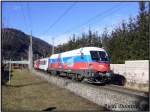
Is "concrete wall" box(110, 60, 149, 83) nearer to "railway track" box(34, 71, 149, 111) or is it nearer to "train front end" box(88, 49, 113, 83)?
"train front end" box(88, 49, 113, 83)

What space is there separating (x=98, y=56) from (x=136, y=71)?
3349 mm

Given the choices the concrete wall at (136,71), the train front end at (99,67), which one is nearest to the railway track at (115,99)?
the concrete wall at (136,71)

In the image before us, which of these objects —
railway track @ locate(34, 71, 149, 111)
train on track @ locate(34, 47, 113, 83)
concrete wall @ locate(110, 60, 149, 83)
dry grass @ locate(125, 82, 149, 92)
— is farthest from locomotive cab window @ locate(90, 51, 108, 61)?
railway track @ locate(34, 71, 149, 111)

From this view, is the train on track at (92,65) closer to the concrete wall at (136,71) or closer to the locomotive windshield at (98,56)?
the locomotive windshield at (98,56)

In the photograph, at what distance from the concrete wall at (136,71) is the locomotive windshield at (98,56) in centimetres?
224

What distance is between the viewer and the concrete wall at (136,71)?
30.1 meters

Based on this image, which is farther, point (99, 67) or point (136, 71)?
point (99, 67)

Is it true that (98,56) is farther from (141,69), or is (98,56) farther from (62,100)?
(62,100)

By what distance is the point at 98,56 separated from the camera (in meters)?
32.8

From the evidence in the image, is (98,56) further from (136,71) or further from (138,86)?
(138,86)

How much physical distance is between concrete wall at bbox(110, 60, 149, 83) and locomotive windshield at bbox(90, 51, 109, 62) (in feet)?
7.35

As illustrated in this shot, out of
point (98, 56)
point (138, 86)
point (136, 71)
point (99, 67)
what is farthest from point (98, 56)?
point (138, 86)

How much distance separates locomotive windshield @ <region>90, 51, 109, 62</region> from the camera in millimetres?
32656

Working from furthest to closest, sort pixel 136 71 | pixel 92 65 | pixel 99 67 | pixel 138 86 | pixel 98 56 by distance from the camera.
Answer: pixel 98 56 < pixel 92 65 < pixel 99 67 < pixel 136 71 < pixel 138 86
